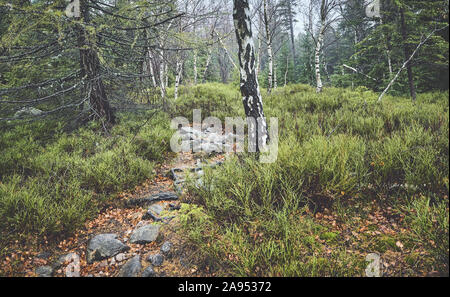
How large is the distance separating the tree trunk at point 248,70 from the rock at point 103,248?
9.80ft

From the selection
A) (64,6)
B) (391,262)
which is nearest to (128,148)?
(64,6)

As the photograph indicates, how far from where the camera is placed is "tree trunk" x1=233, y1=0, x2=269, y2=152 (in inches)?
162

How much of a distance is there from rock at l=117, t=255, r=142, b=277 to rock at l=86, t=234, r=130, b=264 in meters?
0.35

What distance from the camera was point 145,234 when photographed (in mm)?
3008

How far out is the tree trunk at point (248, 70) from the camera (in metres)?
4.13

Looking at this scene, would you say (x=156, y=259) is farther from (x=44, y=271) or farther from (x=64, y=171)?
(x=64, y=171)

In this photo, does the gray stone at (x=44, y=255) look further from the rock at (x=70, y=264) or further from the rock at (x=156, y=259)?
the rock at (x=156, y=259)

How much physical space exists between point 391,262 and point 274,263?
1.09 metres

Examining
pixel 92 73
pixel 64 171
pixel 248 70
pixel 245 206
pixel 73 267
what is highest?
pixel 92 73

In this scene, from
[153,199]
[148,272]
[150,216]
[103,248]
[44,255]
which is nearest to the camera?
[148,272]

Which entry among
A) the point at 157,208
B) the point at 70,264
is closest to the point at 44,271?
the point at 70,264

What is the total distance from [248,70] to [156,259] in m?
3.71

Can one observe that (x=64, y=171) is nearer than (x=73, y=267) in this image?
No
